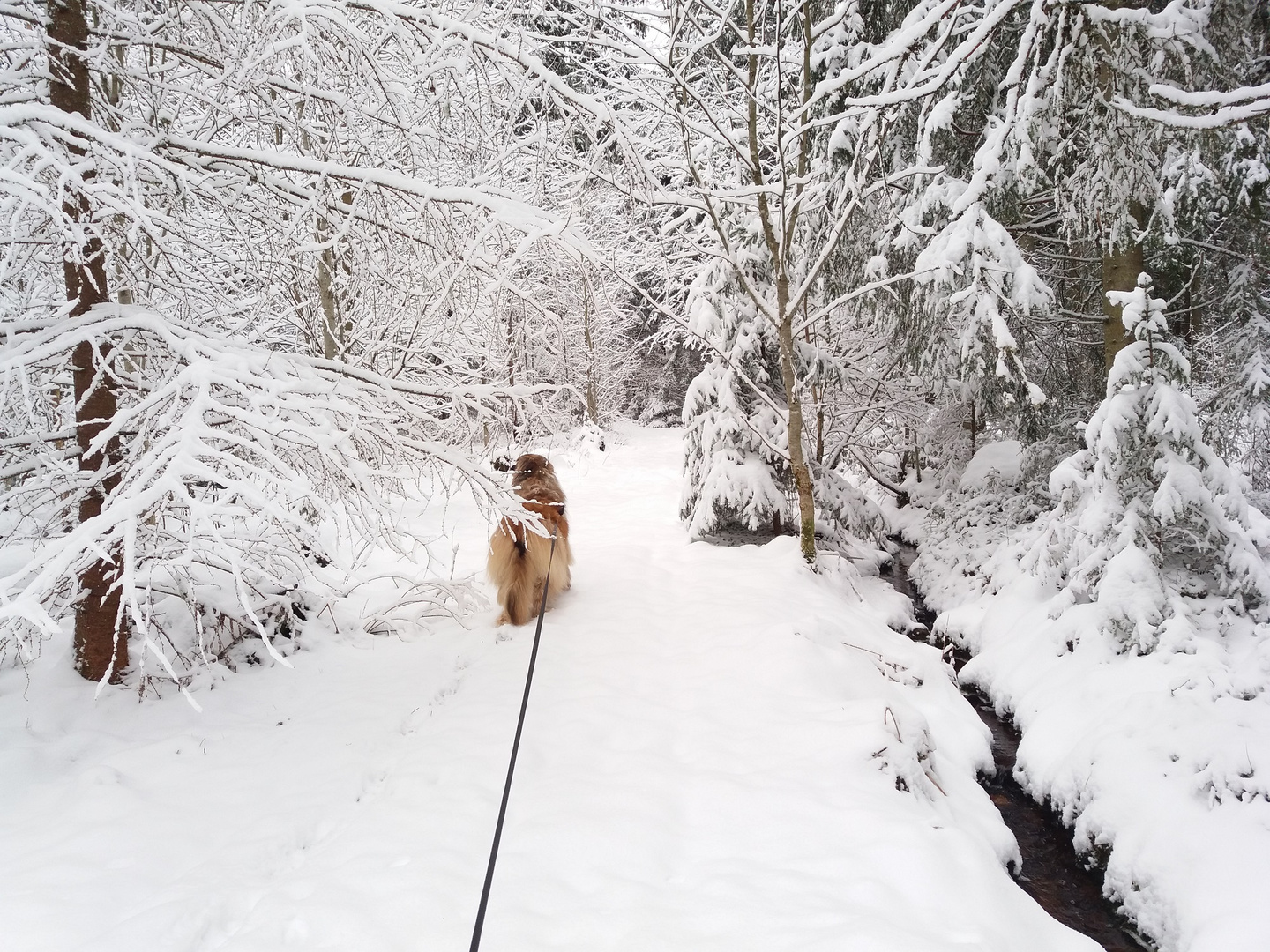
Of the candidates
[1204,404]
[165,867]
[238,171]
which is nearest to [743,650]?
[165,867]

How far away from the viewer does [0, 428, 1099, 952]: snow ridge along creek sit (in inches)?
86.8

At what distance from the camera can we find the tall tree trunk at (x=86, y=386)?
3.26 m

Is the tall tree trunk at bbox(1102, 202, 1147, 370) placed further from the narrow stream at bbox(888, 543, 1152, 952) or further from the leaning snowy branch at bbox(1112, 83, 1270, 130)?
the narrow stream at bbox(888, 543, 1152, 952)

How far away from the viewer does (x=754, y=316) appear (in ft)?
24.7

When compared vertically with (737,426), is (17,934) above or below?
below

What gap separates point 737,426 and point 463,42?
201 inches

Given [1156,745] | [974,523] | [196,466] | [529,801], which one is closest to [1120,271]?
[974,523]

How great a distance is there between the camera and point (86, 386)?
3.51 meters

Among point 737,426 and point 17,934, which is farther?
point 737,426

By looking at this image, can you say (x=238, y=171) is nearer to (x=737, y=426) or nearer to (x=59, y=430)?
(x=59, y=430)

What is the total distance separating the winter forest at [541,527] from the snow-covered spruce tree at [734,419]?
3.16ft

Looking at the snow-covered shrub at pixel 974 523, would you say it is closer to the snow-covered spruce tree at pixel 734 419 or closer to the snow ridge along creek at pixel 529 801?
the snow-covered spruce tree at pixel 734 419

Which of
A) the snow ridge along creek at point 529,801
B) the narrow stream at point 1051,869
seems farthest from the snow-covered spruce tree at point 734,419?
the narrow stream at point 1051,869

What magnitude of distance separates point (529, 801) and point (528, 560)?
2268 millimetres
